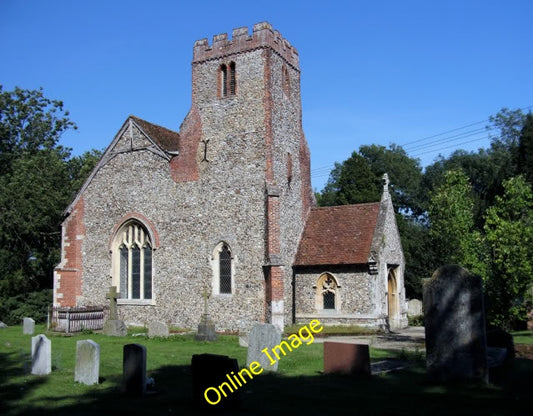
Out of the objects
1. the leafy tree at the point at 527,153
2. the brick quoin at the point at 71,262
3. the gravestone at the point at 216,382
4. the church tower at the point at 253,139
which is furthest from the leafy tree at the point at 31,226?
the leafy tree at the point at 527,153

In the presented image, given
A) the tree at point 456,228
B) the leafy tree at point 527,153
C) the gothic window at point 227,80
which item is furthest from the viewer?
the leafy tree at point 527,153

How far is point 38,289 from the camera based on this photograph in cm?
3309

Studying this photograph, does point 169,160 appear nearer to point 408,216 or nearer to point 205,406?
point 205,406

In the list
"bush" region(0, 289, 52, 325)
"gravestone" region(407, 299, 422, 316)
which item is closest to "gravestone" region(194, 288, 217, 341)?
"bush" region(0, 289, 52, 325)

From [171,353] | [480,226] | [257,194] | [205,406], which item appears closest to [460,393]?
[205,406]

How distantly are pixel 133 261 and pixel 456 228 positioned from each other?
547 inches

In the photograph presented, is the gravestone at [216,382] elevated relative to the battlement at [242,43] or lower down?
lower down

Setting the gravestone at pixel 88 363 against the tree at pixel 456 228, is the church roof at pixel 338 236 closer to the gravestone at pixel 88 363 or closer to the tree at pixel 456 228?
the tree at pixel 456 228

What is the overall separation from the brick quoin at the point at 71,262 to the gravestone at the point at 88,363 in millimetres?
15373

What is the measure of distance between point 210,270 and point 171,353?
7.12 m

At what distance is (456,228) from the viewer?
23.3m

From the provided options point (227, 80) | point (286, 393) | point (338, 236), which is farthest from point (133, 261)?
point (286, 393)

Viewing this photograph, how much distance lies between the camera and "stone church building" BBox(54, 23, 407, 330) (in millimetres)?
22625

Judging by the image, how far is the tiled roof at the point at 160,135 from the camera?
2525 centimetres
